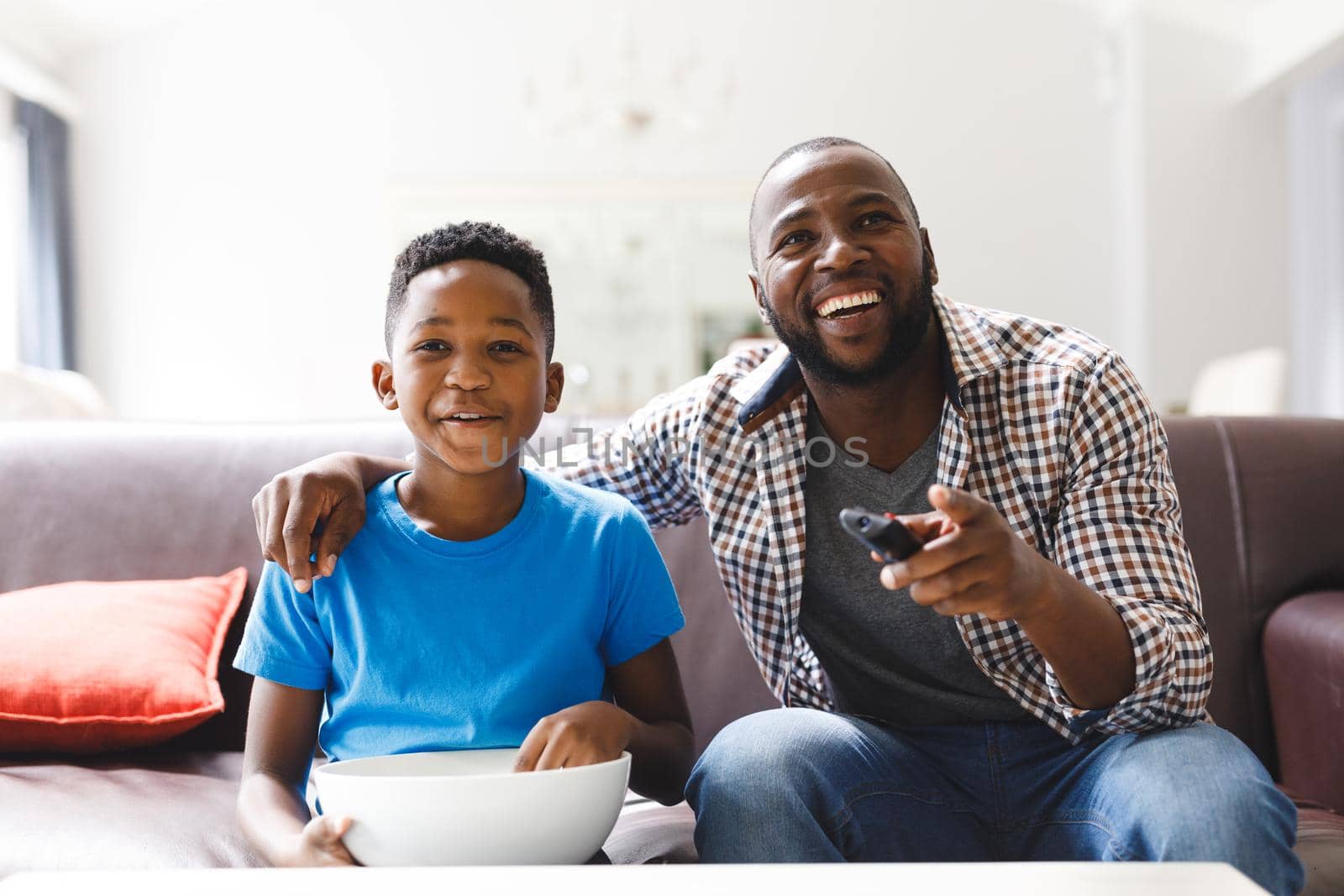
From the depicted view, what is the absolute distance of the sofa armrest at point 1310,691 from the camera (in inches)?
49.5

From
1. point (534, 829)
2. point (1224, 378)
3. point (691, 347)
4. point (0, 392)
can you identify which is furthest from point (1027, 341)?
point (691, 347)

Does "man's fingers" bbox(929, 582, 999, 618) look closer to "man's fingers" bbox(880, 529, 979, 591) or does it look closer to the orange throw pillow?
"man's fingers" bbox(880, 529, 979, 591)

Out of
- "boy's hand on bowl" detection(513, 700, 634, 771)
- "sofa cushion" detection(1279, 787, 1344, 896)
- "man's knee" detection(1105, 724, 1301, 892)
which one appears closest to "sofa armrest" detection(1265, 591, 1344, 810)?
"sofa cushion" detection(1279, 787, 1344, 896)

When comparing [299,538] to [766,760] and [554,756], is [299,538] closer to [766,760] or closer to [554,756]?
[554,756]

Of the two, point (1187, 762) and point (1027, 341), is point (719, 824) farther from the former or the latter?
point (1027, 341)

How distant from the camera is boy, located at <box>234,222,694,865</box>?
1.01 metres

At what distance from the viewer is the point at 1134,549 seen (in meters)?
1.04

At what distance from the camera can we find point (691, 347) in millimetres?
5137

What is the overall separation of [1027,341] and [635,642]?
0.54 metres

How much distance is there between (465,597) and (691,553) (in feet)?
1.67

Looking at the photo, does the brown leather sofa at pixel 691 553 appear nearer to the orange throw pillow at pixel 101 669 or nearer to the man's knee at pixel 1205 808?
the orange throw pillow at pixel 101 669

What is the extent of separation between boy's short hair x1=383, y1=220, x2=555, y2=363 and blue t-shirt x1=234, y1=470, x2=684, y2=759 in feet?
0.65

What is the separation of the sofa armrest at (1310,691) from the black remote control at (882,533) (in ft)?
2.64

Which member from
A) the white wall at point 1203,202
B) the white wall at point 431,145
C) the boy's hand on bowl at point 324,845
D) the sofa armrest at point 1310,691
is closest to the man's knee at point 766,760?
the boy's hand on bowl at point 324,845
